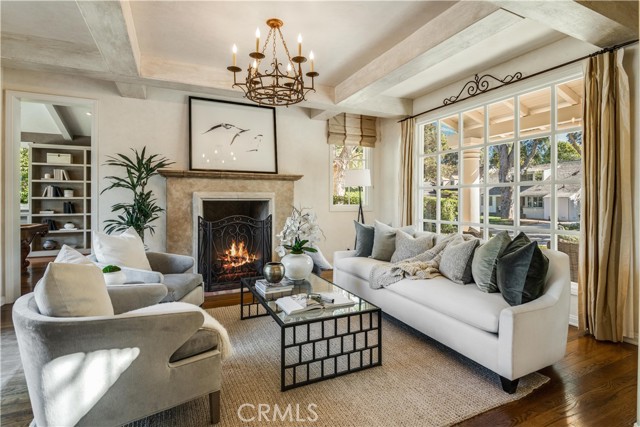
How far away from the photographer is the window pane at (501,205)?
3.63 m

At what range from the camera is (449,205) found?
4426 millimetres

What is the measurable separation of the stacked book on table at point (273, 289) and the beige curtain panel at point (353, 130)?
10.0 feet

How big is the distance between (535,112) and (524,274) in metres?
2.21

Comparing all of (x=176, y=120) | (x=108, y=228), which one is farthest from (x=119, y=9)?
(x=108, y=228)

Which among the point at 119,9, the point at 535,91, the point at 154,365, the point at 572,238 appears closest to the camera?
the point at 154,365

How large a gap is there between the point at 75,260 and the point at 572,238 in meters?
3.97

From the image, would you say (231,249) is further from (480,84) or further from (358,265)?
(480,84)

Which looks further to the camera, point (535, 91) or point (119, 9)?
point (535, 91)

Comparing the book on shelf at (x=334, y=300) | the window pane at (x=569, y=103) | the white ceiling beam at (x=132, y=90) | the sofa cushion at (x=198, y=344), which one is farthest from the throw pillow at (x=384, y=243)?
the white ceiling beam at (x=132, y=90)

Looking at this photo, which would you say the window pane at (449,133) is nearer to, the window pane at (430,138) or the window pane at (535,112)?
the window pane at (430,138)

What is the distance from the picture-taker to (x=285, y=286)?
2650 mm

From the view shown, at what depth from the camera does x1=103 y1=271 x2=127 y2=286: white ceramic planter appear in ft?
7.17

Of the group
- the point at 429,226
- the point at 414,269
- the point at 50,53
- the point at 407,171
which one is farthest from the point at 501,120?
the point at 50,53

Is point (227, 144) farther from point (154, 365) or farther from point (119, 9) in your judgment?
point (154, 365)
